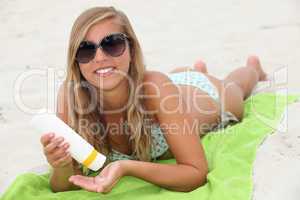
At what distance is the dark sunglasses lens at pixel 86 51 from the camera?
7.05 feet

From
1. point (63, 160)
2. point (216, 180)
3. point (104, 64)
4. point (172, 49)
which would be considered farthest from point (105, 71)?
point (172, 49)

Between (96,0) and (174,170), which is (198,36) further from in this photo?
(174,170)

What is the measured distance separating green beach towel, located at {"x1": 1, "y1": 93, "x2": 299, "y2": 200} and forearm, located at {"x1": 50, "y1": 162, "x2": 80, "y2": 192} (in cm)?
4

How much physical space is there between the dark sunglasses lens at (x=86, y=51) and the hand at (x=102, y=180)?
0.45 meters

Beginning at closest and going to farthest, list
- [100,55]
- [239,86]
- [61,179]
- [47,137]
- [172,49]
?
[47,137]
[100,55]
[61,179]
[239,86]
[172,49]

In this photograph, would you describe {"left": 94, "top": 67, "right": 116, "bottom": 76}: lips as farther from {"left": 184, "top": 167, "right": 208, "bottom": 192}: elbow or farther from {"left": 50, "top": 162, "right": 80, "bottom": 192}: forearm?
{"left": 184, "top": 167, "right": 208, "bottom": 192}: elbow

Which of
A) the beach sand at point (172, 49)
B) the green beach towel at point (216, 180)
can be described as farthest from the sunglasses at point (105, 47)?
the beach sand at point (172, 49)

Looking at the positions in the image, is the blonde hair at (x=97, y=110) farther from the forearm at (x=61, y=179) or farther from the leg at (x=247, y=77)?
the leg at (x=247, y=77)

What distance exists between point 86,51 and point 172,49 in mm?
2424

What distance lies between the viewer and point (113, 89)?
2.29 metres

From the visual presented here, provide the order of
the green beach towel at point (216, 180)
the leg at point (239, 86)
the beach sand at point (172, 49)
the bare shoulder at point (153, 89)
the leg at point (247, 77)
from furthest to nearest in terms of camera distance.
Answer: the leg at point (247, 77), the leg at point (239, 86), the beach sand at point (172, 49), the bare shoulder at point (153, 89), the green beach towel at point (216, 180)

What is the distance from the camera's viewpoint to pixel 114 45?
2160 millimetres

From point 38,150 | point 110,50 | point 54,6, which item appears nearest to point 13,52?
point 54,6

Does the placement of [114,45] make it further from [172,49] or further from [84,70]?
[172,49]
